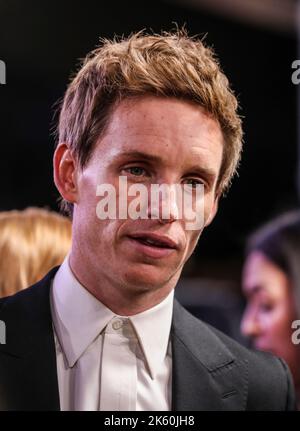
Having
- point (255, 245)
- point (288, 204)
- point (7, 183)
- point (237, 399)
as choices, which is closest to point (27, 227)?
point (7, 183)

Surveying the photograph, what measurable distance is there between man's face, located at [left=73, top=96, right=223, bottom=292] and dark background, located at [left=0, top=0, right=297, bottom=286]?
0.11 metres

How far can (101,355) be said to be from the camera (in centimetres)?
84

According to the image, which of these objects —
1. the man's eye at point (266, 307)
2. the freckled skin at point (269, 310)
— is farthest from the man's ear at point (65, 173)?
the man's eye at point (266, 307)

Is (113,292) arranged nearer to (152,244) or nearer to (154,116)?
(152,244)

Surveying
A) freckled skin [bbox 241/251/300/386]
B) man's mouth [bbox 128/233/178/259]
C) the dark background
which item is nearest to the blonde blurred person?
the dark background

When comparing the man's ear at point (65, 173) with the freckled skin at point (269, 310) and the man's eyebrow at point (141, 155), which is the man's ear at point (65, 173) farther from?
the freckled skin at point (269, 310)

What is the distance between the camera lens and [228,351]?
899mm

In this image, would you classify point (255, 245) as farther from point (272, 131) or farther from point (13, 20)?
point (13, 20)

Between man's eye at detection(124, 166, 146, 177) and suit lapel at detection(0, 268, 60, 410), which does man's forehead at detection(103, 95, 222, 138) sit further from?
suit lapel at detection(0, 268, 60, 410)

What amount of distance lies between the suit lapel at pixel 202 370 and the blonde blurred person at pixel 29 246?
7.2 inches

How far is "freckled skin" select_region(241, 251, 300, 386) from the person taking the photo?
1.00 m

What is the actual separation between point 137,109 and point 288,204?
79 centimetres

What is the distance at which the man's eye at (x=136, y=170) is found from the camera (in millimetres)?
814

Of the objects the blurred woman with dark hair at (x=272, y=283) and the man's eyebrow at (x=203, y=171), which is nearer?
the man's eyebrow at (x=203, y=171)
